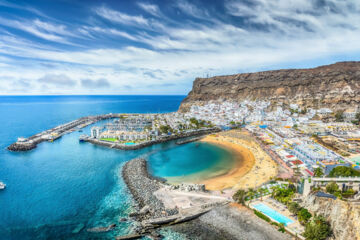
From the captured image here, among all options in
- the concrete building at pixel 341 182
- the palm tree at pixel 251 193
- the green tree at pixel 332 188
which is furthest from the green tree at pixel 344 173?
the palm tree at pixel 251 193

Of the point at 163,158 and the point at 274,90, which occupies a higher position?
the point at 274,90

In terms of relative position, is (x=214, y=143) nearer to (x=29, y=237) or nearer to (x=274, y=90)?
(x=29, y=237)

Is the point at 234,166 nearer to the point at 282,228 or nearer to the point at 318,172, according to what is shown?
the point at 318,172

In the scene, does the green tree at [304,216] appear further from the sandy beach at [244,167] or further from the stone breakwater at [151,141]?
the stone breakwater at [151,141]

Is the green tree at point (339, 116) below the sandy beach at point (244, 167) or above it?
above

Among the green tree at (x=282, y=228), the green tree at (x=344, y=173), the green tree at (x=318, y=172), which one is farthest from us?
the green tree at (x=318, y=172)

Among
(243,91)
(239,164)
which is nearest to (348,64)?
(243,91)

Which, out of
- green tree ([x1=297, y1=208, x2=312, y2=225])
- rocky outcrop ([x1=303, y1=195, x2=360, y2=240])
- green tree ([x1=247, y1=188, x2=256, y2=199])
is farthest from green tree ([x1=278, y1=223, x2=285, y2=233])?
green tree ([x1=247, y1=188, x2=256, y2=199])
